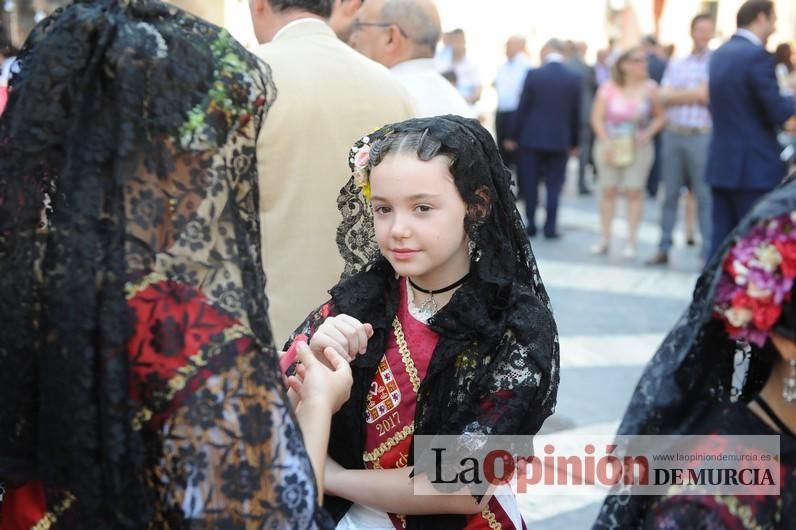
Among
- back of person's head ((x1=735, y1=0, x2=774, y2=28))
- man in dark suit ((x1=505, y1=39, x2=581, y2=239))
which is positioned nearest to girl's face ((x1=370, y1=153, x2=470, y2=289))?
back of person's head ((x1=735, y1=0, x2=774, y2=28))

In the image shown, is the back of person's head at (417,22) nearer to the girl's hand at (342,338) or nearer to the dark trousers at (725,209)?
the girl's hand at (342,338)

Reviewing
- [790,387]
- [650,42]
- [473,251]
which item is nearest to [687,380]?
[790,387]

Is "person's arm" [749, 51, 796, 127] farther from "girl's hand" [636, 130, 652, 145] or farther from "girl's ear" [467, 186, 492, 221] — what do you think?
"girl's ear" [467, 186, 492, 221]

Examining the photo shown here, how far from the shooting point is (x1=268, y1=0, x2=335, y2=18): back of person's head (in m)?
4.01

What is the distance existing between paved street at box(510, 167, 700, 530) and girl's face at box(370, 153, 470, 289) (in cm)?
253

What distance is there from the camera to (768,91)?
841 centimetres

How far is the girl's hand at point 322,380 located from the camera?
202 centimetres

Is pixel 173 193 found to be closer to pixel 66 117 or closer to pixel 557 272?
pixel 66 117

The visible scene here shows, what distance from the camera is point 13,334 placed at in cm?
177

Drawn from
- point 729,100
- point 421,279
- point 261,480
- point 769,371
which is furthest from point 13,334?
point 729,100

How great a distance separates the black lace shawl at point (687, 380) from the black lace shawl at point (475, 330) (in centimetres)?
39

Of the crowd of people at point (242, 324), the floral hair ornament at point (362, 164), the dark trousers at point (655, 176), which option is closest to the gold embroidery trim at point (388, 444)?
the crowd of people at point (242, 324)

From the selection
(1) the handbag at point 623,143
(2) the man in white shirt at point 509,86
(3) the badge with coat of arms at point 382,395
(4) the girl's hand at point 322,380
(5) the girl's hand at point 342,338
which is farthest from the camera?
(2) the man in white shirt at point 509,86

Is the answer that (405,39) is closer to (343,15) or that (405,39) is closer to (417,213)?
(343,15)
